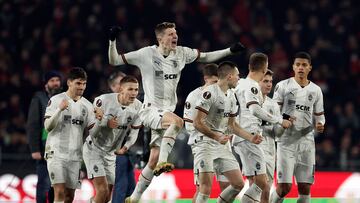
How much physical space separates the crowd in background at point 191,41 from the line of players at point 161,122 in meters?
4.77

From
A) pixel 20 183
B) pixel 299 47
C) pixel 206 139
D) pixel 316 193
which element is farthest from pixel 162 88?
pixel 299 47

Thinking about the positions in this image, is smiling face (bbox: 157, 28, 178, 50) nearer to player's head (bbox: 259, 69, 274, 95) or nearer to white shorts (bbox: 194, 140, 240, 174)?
white shorts (bbox: 194, 140, 240, 174)

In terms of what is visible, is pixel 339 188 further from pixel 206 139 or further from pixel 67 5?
pixel 67 5

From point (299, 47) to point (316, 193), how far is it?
5623 millimetres

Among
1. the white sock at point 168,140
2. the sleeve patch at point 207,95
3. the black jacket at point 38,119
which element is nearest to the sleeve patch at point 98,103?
the black jacket at point 38,119

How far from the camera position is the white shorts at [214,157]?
12.0m

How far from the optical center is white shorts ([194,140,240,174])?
12.0 metres

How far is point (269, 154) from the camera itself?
44.1 ft

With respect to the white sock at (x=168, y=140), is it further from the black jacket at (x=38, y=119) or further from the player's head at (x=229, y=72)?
the black jacket at (x=38, y=119)

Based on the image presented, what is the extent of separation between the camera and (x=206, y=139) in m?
12.1

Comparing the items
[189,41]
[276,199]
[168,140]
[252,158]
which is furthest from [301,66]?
[189,41]

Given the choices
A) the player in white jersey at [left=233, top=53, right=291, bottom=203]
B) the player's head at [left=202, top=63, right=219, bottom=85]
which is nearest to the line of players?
the player in white jersey at [left=233, top=53, right=291, bottom=203]

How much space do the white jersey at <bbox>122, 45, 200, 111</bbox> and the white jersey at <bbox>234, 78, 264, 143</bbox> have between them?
0.84m

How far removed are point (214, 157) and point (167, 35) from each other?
162cm
